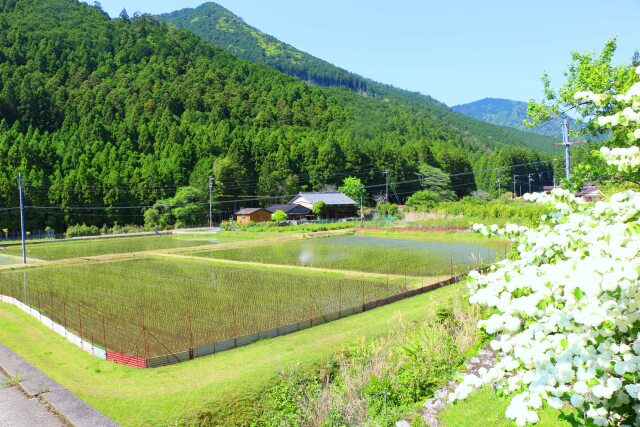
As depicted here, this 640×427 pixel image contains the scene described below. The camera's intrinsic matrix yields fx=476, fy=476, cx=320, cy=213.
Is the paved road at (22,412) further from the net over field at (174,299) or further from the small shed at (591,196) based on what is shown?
the small shed at (591,196)

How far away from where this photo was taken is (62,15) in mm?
135750

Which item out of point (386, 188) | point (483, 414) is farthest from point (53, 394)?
point (386, 188)

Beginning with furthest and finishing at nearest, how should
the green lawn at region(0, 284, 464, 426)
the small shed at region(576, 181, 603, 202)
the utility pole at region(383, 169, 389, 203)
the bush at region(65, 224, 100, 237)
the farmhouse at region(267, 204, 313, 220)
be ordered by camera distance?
the utility pole at region(383, 169, 389, 203) < the farmhouse at region(267, 204, 313, 220) < the bush at region(65, 224, 100, 237) < the green lawn at region(0, 284, 464, 426) < the small shed at region(576, 181, 603, 202)

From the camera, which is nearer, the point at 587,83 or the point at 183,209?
the point at 587,83

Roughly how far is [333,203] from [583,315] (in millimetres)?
63583

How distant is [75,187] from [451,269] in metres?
51.8

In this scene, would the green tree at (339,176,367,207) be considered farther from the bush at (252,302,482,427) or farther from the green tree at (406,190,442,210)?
the bush at (252,302,482,427)

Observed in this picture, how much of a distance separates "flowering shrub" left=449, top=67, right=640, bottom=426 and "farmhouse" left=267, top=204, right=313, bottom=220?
61720 millimetres

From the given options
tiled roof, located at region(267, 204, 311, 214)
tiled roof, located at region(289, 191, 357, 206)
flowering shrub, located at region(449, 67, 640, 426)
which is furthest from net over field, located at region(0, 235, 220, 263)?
flowering shrub, located at region(449, 67, 640, 426)

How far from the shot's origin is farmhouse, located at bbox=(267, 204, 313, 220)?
65562mm

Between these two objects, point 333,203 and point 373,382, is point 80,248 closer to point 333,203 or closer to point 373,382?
point 333,203

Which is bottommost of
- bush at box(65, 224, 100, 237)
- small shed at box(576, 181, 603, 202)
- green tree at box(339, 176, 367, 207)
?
bush at box(65, 224, 100, 237)

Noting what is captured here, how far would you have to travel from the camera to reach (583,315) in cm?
276

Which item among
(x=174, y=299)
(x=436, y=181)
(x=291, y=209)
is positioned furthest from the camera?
(x=436, y=181)
